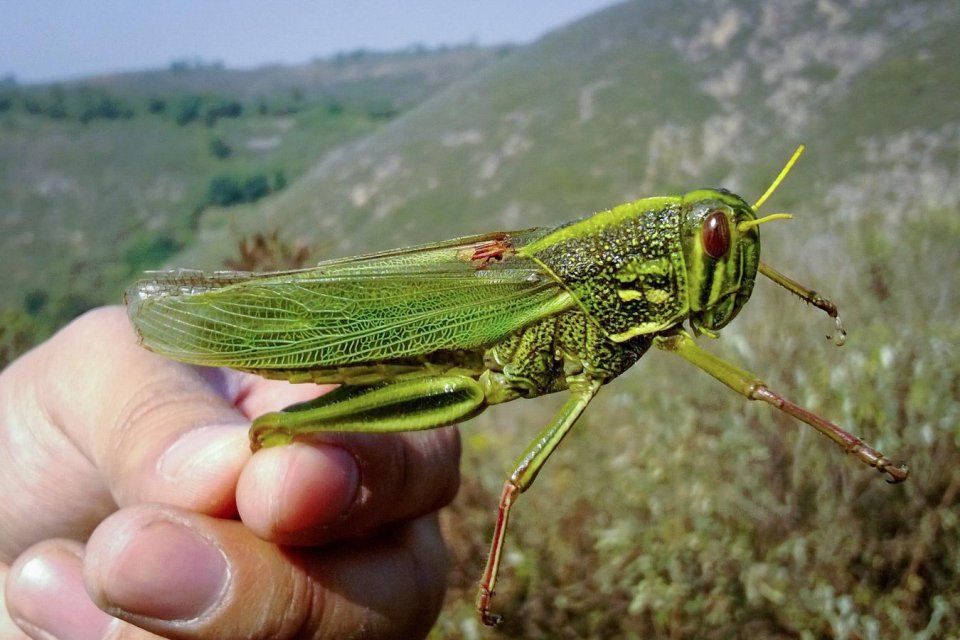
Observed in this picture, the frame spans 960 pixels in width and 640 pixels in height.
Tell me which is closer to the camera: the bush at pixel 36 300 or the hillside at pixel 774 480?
the hillside at pixel 774 480

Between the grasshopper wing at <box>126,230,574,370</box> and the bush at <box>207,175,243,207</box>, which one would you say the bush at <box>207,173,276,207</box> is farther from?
the grasshopper wing at <box>126,230,574,370</box>

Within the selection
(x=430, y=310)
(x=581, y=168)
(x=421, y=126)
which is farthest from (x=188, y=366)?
(x=421, y=126)

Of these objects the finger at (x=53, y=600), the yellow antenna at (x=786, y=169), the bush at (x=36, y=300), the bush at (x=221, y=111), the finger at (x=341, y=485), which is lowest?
the bush at (x=36, y=300)

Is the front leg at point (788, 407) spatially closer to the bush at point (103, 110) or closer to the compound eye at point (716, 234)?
the compound eye at point (716, 234)

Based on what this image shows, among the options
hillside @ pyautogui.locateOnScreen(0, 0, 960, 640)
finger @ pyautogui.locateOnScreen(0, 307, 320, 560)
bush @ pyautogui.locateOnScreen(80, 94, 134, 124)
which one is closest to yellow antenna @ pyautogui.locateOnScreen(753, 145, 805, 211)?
hillside @ pyautogui.locateOnScreen(0, 0, 960, 640)

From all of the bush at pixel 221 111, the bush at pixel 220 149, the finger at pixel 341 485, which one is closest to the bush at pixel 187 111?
the bush at pixel 221 111

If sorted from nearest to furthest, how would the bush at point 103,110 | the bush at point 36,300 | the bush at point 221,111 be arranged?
the bush at point 36,300
the bush at point 103,110
the bush at point 221,111

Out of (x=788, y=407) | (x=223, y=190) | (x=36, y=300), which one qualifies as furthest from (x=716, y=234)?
(x=223, y=190)
